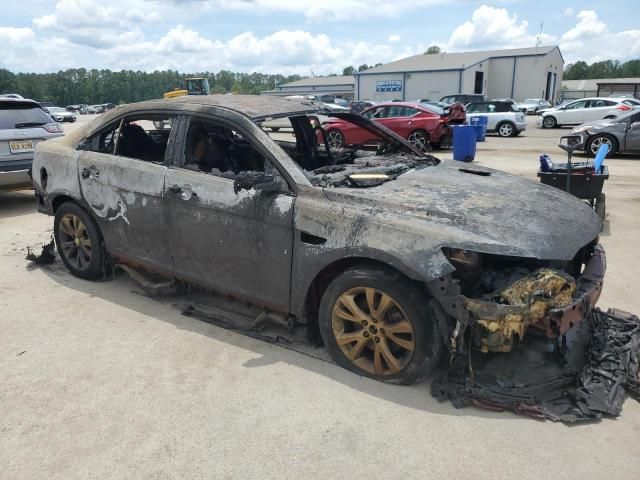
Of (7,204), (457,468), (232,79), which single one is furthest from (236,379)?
(232,79)

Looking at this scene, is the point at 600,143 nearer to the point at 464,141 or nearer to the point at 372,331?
the point at 464,141

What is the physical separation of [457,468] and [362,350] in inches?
38.1

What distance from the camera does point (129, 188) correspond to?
13.5 ft

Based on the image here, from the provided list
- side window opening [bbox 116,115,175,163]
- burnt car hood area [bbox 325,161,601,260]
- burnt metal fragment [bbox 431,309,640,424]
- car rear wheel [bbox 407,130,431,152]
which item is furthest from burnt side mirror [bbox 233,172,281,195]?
car rear wheel [bbox 407,130,431,152]

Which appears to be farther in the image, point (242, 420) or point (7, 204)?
point (7, 204)

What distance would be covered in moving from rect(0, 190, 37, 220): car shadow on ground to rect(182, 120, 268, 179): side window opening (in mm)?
4859

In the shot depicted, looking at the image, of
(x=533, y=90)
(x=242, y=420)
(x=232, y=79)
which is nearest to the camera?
(x=242, y=420)

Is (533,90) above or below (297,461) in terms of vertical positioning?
above

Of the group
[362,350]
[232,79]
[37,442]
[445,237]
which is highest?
[232,79]

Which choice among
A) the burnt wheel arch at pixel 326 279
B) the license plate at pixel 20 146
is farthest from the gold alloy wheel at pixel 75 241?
the license plate at pixel 20 146

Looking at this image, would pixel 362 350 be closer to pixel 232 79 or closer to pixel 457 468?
pixel 457 468

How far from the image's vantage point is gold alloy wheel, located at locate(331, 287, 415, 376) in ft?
9.87

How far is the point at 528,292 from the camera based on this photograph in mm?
2752

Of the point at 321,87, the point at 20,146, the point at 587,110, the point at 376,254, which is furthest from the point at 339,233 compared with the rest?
the point at 321,87
